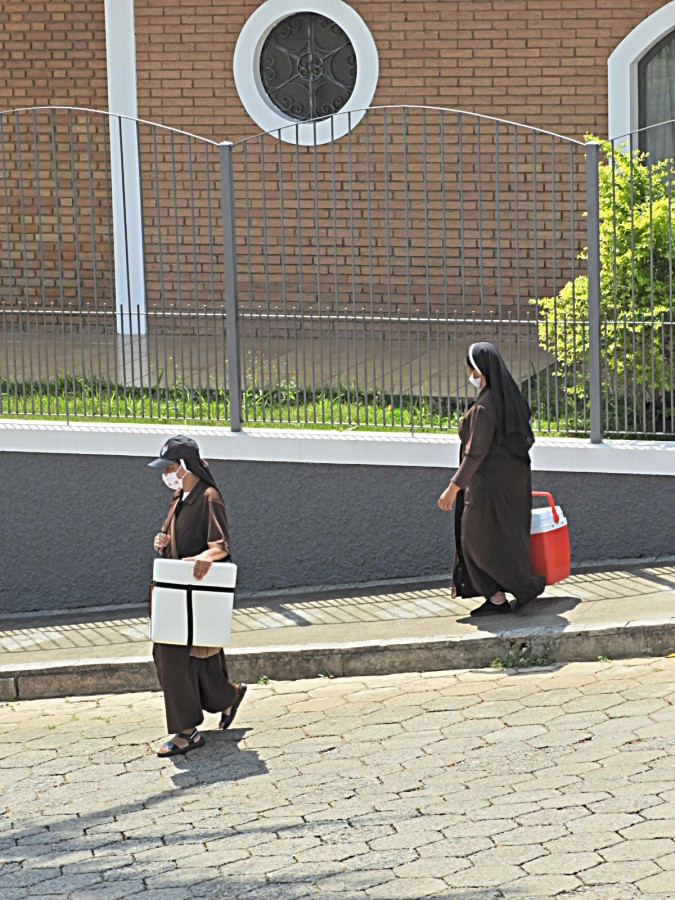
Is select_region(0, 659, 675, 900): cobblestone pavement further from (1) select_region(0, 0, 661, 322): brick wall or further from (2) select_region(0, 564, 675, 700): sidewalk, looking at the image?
(1) select_region(0, 0, 661, 322): brick wall

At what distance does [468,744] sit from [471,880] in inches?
55.6

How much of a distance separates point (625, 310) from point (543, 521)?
1544 mm

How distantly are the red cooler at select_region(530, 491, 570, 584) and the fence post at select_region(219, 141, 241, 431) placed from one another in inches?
84.4

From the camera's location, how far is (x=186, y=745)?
23.2 ft

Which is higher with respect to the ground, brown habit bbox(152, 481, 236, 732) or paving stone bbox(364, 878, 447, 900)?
brown habit bbox(152, 481, 236, 732)

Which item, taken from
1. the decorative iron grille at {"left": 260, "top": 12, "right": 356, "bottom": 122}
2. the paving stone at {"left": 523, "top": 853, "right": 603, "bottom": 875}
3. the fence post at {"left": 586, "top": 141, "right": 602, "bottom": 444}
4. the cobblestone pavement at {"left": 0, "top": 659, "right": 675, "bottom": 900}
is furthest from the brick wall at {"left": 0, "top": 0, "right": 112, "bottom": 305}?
the paving stone at {"left": 523, "top": 853, "right": 603, "bottom": 875}

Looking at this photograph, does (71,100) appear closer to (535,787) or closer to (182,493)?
(182,493)

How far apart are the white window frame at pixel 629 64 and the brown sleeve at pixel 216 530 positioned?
21.1 ft

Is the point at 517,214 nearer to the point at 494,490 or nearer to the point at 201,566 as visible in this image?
the point at 494,490

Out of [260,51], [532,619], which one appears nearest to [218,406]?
[532,619]

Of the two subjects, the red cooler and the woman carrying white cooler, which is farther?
the red cooler

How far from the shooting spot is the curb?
788cm

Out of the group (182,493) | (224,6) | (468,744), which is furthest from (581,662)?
(224,6)

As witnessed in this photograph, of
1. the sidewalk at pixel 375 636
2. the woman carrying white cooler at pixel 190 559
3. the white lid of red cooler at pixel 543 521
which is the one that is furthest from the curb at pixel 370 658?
the woman carrying white cooler at pixel 190 559
